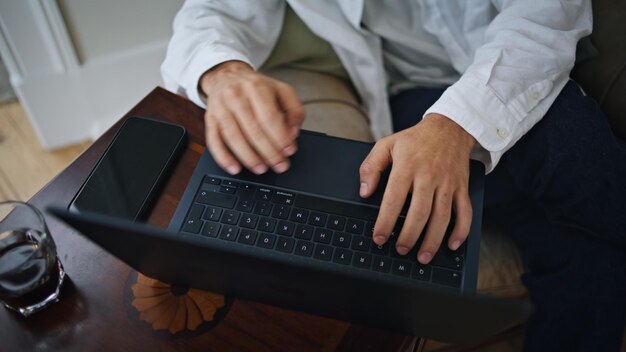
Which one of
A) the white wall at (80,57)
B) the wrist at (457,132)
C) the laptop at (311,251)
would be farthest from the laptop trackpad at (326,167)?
the white wall at (80,57)

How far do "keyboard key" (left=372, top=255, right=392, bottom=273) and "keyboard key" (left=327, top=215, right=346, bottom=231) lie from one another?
5 cm

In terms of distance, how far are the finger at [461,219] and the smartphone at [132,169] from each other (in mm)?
358

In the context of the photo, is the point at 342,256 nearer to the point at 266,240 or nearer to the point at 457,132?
the point at 266,240

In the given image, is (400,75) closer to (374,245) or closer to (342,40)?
(342,40)

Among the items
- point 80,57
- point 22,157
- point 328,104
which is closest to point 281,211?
point 328,104

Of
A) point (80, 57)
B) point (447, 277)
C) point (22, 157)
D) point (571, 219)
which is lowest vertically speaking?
point (22, 157)

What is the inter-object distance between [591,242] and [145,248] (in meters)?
0.63

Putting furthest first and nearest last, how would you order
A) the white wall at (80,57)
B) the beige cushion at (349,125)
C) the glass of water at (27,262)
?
1. the white wall at (80,57)
2. the beige cushion at (349,125)
3. the glass of water at (27,262)

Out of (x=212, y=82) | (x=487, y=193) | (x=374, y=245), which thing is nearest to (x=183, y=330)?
(x=374, y=245)

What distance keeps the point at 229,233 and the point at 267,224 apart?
4 cm

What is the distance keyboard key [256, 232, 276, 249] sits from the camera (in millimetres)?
556

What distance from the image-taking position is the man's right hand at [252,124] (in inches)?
24.0

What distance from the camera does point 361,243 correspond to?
1.83 ft

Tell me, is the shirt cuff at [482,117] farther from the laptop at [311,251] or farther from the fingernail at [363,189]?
the fingernail at [363,189]
